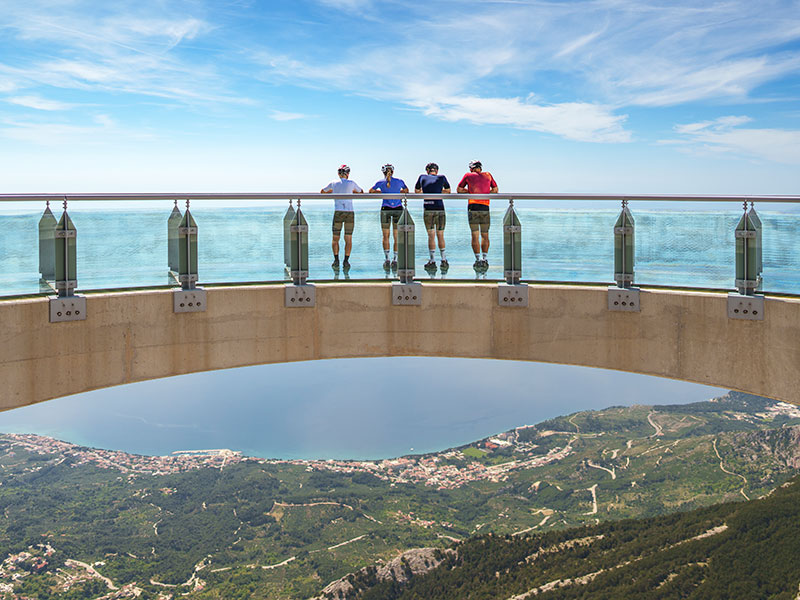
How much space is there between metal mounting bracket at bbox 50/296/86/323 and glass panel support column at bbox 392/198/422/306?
4808 mm

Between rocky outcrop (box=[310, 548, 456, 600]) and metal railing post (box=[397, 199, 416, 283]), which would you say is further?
rocky outcrop (box=[310, 548, 456, 600])

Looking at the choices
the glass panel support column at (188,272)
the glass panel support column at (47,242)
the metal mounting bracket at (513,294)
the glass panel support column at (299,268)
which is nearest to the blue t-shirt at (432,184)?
the metal mounting bracket at (513,294)

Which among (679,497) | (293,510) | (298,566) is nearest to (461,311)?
(298,566)

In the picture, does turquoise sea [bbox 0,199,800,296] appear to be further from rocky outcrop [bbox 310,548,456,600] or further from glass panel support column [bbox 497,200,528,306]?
rocky outcrop [bbox 310,548,456,600]

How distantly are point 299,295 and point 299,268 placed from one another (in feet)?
1.46

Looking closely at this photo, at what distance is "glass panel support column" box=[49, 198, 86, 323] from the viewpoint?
34.0ft

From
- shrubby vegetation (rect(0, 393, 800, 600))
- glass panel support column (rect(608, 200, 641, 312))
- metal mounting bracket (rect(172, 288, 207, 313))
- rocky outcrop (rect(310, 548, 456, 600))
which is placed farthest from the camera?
rocky outcrop (rect(310, 548, 456, 600))

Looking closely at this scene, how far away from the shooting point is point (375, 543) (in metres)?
122

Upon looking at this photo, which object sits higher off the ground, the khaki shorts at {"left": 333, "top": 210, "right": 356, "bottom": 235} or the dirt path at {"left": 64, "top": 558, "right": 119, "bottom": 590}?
the khaki shorts at {"left": 333, "top": 210, "right": 356, "bottom": 235}

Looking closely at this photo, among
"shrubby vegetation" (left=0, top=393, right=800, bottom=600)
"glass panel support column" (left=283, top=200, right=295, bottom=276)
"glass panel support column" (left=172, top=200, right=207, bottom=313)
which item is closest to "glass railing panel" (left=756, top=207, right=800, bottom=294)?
"glass panel support column" (left=283, top=200, right=295, bottom=276)

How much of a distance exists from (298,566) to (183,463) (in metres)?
89.0

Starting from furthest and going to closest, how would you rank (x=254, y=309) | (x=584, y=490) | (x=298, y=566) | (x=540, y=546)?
1. (x=584, y=490)
2. (x=298, y=566)
3. (x=540, y=546)
4. (x=254, y=309)

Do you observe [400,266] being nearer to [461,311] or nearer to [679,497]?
[461,311]

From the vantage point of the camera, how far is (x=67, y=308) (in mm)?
10500
